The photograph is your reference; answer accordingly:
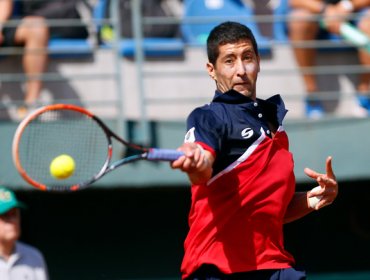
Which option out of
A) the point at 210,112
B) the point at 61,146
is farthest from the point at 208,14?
the point at 210,112

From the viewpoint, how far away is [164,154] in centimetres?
391

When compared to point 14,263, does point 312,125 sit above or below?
above

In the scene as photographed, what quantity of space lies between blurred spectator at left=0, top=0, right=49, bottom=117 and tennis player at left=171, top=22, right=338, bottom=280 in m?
3.92

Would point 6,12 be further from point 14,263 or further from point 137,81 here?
point 14,263

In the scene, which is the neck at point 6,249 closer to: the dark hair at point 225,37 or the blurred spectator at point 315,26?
the dark hair at point 225,37

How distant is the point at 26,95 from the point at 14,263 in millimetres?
2361

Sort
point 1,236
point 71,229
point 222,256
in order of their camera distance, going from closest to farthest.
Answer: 1. point 222,256
2. point 1,236
3. point 71,229

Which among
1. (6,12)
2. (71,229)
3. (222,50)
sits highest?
(6,12)

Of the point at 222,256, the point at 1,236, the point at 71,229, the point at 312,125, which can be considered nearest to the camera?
the point at 222,256

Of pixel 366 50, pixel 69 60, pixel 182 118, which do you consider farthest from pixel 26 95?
pixel 366 50

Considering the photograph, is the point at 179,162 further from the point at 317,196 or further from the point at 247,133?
the point at 317,196

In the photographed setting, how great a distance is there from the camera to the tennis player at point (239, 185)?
4125 millimetres

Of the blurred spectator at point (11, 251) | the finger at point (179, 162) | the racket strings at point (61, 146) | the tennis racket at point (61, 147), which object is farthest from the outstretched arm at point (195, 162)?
the racket strings at point (61, 146)

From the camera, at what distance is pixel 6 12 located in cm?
800
